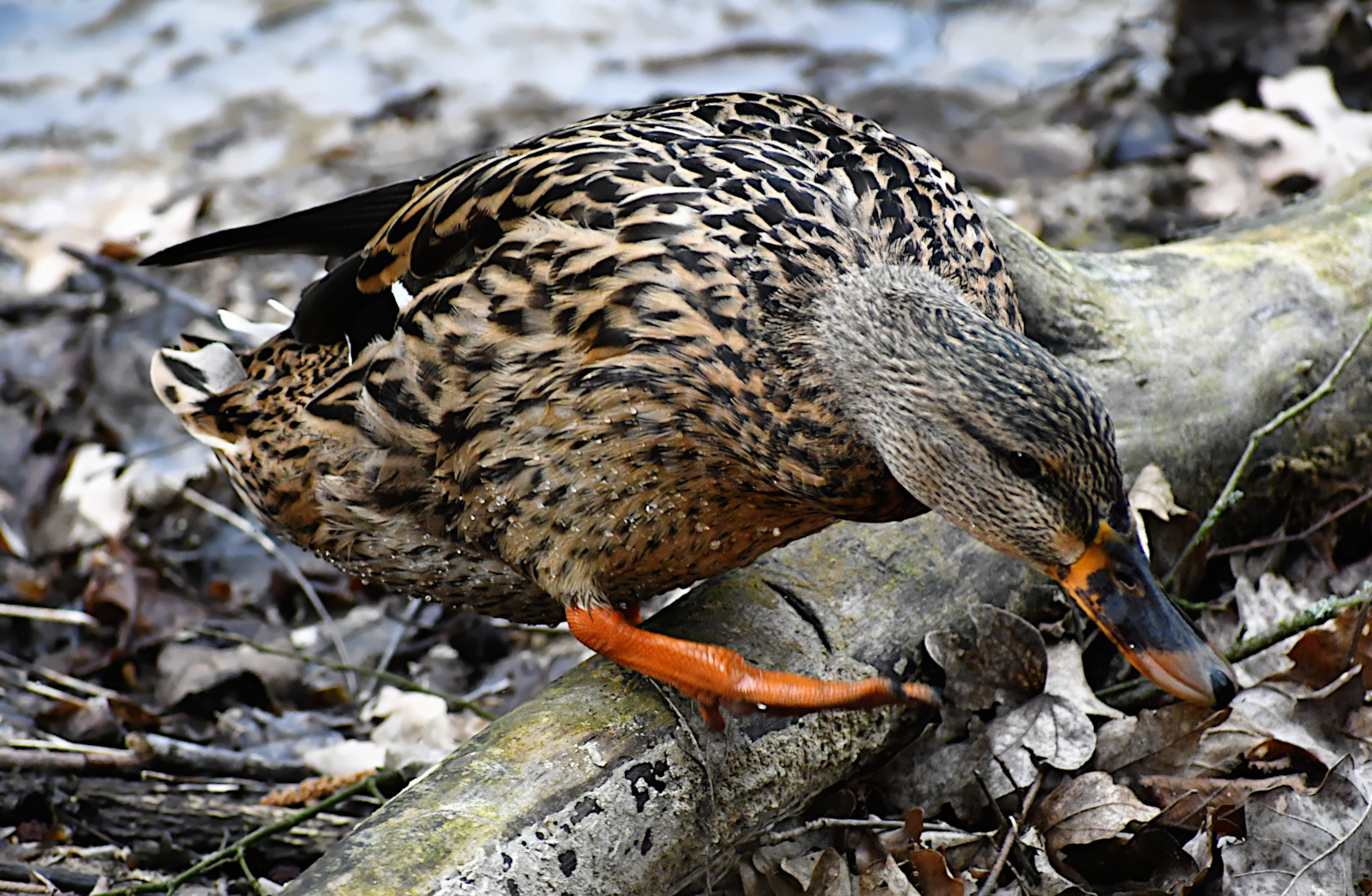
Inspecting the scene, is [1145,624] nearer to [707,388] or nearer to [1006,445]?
[1006,445]

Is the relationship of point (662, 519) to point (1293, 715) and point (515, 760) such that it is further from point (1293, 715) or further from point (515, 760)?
point (1293, 715)

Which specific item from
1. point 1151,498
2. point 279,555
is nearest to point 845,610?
→ point 1151,498

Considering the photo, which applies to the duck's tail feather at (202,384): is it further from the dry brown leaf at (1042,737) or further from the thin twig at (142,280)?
the dry brown leaf at (1042,737)

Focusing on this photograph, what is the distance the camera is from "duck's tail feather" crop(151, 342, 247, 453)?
3.79 meters

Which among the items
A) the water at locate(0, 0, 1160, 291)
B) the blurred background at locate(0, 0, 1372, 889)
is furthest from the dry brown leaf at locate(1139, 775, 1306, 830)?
the water at locate(0, 0, 1160, 291)

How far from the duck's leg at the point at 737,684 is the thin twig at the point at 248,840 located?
3.20ft

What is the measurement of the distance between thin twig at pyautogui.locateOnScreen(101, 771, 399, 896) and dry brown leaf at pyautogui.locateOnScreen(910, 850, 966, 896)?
144cm

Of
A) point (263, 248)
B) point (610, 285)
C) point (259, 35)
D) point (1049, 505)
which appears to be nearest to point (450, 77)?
point (259, 35)

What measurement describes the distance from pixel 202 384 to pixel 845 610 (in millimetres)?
1931

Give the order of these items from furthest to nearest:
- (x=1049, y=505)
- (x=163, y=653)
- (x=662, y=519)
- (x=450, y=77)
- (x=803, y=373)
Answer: (x=450, y=77)
(x=163, y=653)
(x=662, y=519)
(x=803, y=373)
(x=1049, y=505)

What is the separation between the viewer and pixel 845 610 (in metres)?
3.27

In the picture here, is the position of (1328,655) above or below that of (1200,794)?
above

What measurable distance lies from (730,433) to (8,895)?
6.53 ft

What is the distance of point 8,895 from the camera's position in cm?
311
